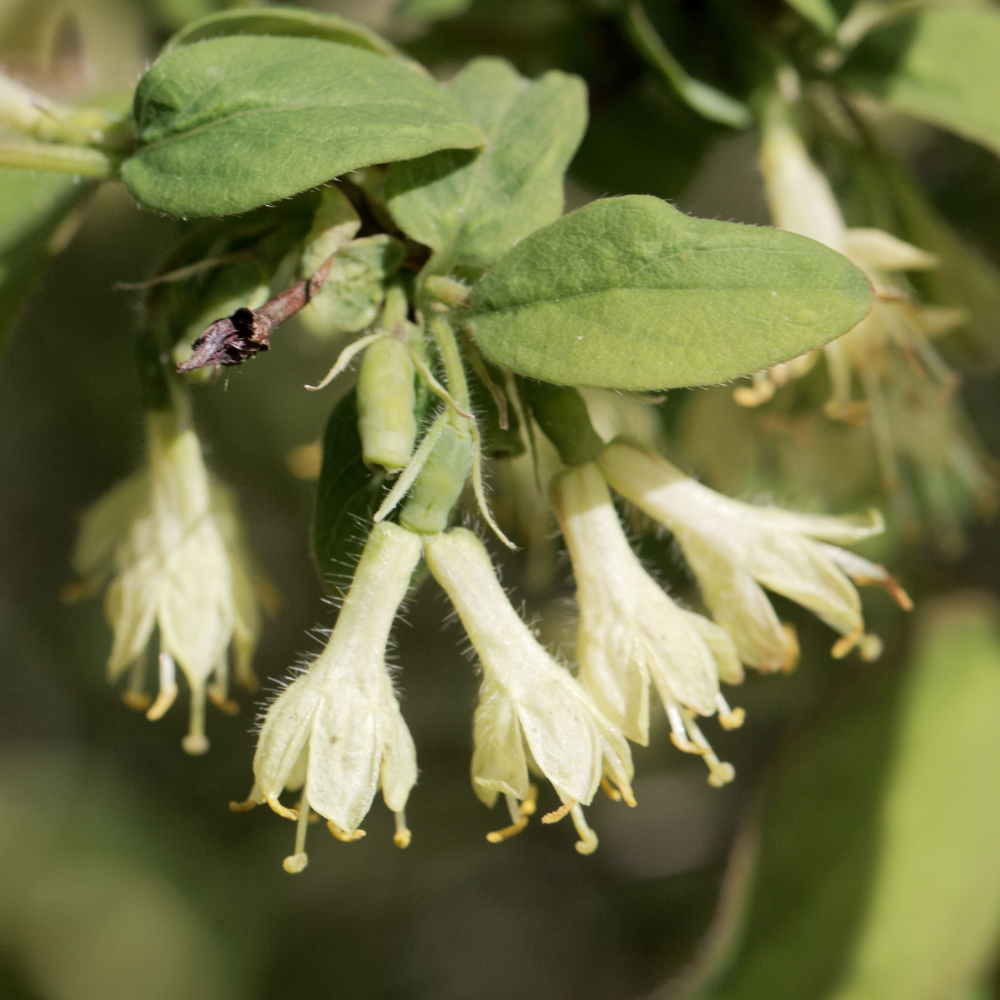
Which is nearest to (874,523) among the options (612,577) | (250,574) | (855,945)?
(612,577)

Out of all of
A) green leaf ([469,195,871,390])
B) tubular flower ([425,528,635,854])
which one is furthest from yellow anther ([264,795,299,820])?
green leaf ([469,195,871,390])

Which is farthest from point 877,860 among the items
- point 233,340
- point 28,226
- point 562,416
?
point 28,226

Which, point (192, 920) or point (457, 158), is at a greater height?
point (457, 158)

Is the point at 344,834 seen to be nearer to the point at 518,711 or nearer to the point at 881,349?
the point at 518,711

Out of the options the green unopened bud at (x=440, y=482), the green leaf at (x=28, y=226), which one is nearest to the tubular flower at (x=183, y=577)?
the green leaf at (x=28, y=226)

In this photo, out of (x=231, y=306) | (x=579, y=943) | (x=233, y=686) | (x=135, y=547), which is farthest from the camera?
(x=579, y=943)

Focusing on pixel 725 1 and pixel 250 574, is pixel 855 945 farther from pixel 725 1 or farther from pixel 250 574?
pixel 725 1
